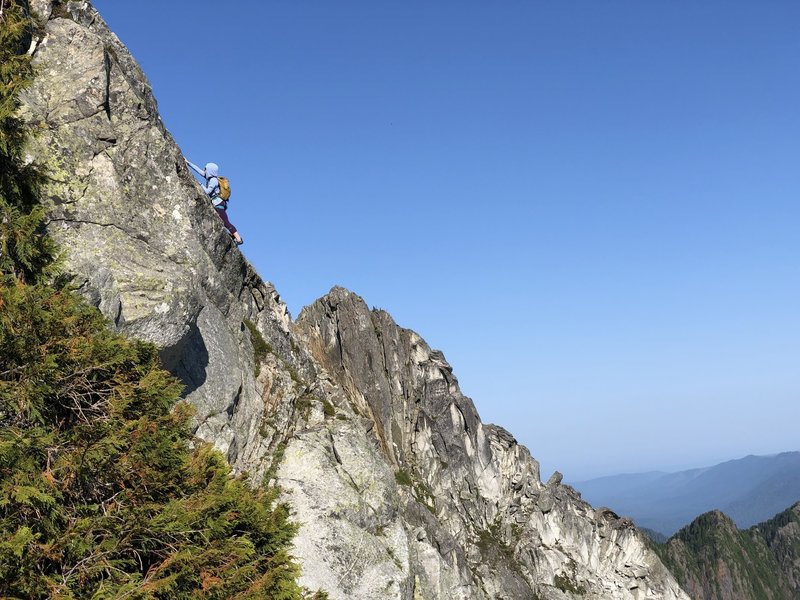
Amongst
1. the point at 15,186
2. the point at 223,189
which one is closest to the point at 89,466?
the point at 15,186

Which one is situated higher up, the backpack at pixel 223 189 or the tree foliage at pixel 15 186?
the backpack at pixel 223 189

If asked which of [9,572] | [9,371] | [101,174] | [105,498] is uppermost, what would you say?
[101,174]

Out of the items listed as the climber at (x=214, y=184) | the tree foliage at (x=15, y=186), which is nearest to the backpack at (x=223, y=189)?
the climber at (x=214, y=184)

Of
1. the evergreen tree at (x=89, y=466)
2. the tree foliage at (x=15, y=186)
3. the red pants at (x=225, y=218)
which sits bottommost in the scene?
the evergreen tree at (x=89, y=466)

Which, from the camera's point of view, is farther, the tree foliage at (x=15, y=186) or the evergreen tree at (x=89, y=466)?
the tree foliage at (x=15, y=186)

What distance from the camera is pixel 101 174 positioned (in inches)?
915

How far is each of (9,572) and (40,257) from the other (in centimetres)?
855

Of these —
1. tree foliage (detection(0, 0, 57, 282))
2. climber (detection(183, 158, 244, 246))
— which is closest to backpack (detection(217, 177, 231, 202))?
climber (detection(183, 158, 244, 246))

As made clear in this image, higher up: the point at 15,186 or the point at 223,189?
the point at 223,189

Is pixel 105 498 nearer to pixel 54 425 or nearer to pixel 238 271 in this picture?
pixel 54 425

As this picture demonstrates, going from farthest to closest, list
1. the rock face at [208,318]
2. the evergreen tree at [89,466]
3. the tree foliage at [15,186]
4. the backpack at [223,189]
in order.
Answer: the backpack at [223,189]
the rock face at [208,318]
the tree foliage at [15,186]
the evergreen tree at [89,466]

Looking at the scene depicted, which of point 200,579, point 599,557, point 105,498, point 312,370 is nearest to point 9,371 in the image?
point 105,498

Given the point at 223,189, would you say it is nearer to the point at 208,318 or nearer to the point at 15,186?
the point at 208,318

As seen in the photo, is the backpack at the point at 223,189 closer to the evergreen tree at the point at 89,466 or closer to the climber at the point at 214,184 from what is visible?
the climber at the point at 214,184
